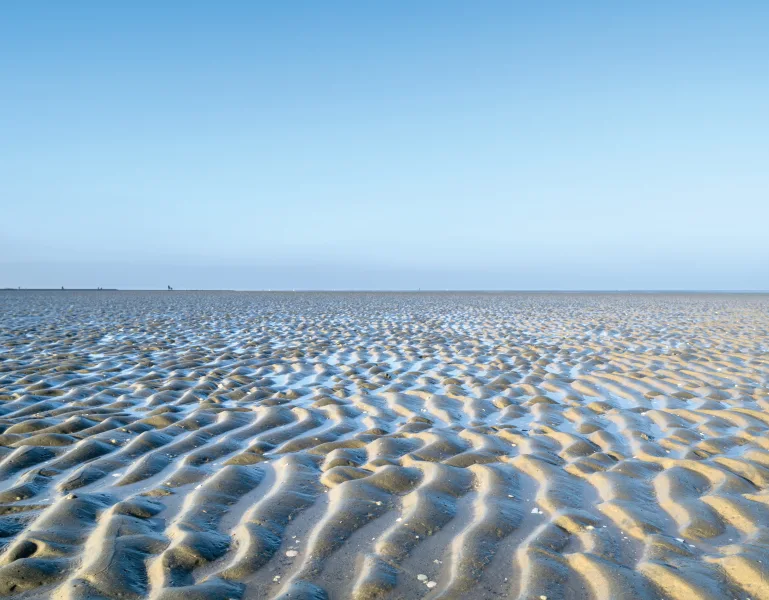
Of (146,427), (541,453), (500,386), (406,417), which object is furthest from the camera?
(500,386)

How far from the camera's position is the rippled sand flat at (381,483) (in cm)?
314

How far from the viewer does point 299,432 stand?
6.09 metres

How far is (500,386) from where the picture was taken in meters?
8.91

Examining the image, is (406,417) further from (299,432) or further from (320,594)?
(320,594)

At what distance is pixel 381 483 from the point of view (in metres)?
4.48

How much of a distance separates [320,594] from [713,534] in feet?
8.04

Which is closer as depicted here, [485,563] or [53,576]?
[53,576]

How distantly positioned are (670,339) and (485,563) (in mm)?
14052

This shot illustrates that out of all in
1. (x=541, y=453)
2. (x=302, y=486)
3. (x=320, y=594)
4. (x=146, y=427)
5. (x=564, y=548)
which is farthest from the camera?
(x=146, y=427)

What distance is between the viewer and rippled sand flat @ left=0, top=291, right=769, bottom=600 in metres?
3.14

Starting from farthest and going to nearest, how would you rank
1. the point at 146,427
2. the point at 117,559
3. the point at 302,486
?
the point at 146,427 → the point at 302,486 → the point at 117,559

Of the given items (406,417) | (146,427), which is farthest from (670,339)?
(146,427)

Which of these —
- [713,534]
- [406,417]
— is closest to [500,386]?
[406,417]

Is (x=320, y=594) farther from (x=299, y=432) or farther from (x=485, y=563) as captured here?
(x=299, y=432)
